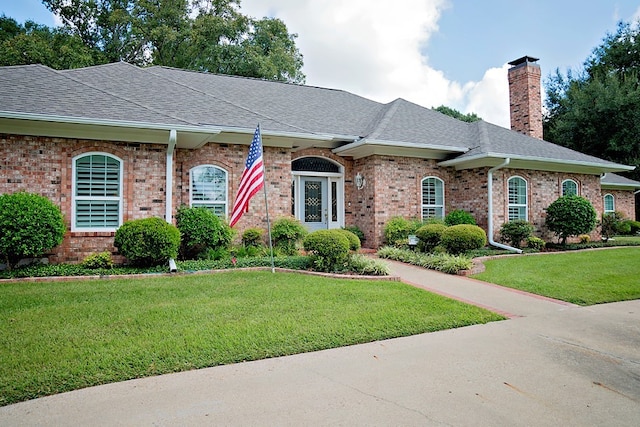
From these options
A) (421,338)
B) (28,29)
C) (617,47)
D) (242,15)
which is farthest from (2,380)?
(617,47)

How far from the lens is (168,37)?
24125 millimetres

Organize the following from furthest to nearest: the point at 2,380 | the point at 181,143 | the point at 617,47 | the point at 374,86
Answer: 1. the point at 617,47
2. the point at 374,86
3. the point at 181,143
4. the point at 2,380

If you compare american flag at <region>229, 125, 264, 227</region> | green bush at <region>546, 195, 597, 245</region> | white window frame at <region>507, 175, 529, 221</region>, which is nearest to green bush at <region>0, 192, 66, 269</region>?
american flag at <region>229, 125, 264, 227</region>

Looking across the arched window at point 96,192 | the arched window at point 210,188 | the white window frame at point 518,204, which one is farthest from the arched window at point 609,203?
the arched window at point 96,192

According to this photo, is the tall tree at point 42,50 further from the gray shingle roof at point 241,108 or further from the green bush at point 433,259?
the green bush at point 433,259

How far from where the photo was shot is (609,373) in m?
4.03

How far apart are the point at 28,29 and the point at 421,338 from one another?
100 feet

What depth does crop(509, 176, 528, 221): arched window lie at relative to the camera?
1441 centimetres

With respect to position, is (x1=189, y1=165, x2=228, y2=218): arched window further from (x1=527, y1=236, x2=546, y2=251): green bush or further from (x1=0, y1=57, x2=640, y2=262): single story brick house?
(x1=527, y1=236, x2=546, y2=251): green bush

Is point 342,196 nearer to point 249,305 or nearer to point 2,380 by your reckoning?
point 249,305

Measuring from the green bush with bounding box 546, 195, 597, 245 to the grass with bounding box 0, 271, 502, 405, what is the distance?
29.4 ft

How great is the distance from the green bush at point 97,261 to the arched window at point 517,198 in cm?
1222

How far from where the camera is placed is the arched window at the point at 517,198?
14.4 m

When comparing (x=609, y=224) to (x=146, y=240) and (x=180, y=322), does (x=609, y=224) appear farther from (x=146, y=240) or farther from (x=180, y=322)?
(x=180, y=322)
